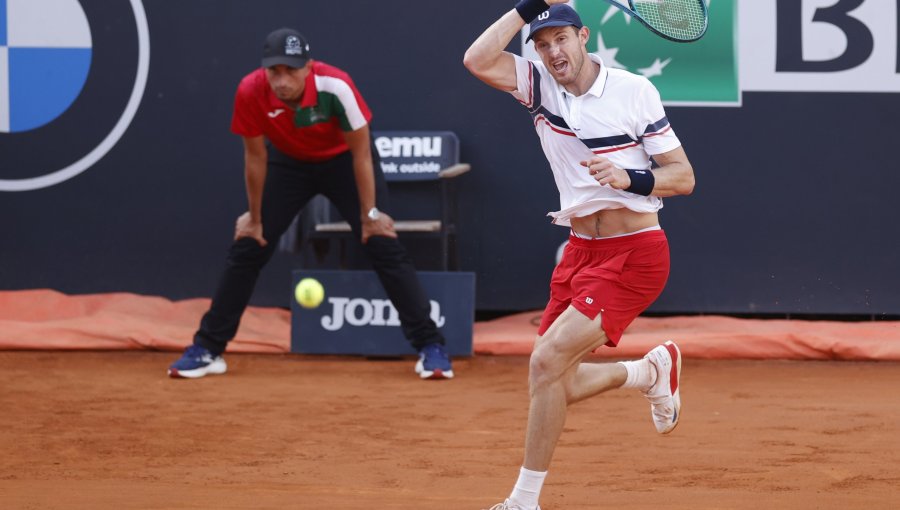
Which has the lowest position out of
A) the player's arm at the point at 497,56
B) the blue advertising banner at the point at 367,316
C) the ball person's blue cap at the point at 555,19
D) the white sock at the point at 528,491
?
the blue advertising banner at the point at 367,316

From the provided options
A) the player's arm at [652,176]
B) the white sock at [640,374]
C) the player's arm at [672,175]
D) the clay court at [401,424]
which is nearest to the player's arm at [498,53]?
the player's arm at [652,176]

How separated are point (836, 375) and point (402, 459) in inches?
109

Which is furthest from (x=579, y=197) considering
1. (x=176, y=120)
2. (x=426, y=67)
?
(x=176, y=120)

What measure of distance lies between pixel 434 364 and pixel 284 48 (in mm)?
1715

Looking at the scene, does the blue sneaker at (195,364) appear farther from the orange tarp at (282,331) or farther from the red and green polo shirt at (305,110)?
the red and green polo shirt at (305,110)

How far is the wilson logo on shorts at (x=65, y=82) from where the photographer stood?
7.24m

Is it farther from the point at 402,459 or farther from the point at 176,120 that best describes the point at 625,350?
the point at 176,120

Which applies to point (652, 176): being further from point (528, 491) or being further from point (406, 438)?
point (406, 438)

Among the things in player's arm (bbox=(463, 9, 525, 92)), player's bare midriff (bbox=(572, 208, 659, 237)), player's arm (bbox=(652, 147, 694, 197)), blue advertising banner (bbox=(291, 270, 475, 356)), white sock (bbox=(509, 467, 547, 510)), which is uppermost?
player's arm (bbox=(463, 9, 525, 92))

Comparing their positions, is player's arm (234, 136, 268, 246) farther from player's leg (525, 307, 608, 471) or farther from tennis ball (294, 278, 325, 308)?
player's leg (525, 307, 608, 471)

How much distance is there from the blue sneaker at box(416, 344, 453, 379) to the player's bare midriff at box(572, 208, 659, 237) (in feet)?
7.94

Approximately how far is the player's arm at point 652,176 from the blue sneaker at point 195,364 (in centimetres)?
311

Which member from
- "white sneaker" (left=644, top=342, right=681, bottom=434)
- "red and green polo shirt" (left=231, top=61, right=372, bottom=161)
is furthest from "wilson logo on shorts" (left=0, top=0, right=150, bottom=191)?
"white sneaker" (left=644, top=342, right=681, bottom=434)

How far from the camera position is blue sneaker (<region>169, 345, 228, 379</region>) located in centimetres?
617
